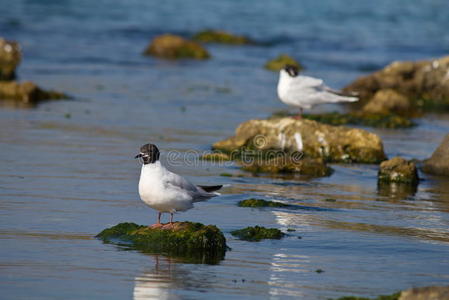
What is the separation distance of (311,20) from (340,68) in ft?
52.4

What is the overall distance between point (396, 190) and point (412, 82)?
10957 mm

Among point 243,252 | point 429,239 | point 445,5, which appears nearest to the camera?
point 243,252

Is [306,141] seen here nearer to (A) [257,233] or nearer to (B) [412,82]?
(A) [257,233]

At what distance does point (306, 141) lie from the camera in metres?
13.6

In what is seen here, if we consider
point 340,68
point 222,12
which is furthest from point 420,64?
point 222,12

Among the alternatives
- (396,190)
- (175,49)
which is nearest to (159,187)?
(396,190)

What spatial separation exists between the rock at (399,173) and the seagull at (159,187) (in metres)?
4.33

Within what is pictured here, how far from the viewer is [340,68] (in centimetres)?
2711

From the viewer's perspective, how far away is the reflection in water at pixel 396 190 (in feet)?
36.2

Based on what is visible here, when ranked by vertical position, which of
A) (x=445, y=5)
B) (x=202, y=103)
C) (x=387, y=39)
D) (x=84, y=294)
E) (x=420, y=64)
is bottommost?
(x=84, y=294)

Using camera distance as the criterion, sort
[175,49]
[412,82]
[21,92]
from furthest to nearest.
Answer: [175,49]
[412,82]
[21,92]

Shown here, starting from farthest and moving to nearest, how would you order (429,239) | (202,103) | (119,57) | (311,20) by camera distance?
(311,20) < (119,57) < (202,103) < (429,239)

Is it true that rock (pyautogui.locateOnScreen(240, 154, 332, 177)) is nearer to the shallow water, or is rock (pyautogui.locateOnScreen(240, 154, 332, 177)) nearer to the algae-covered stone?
the shallow water

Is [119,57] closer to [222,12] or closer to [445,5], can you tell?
[222,12]
